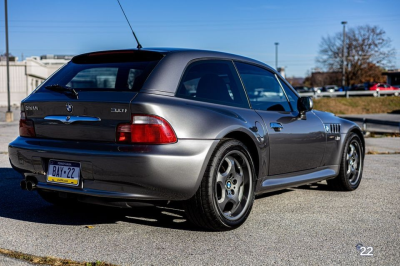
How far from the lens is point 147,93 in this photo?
12.8ft

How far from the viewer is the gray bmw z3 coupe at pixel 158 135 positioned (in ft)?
12.4

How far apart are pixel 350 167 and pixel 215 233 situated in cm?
284

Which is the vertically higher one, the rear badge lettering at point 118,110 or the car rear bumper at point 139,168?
the rear badge lettering at point 118,110

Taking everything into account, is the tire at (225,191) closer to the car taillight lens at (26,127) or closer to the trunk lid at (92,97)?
the trunk lid at (92,97)

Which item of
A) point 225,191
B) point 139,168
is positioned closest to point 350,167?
point 225,191

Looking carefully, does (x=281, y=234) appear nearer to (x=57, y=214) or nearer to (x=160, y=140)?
(x=160, y=140)

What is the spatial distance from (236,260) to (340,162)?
310 cm

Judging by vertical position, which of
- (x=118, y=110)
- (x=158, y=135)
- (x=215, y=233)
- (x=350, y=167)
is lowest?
(x=215, y=233)

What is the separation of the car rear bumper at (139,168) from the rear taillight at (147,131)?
5 cm

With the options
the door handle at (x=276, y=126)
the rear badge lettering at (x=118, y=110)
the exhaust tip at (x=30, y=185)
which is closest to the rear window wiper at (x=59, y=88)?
the rear badge lettering at (x=118, y=110)

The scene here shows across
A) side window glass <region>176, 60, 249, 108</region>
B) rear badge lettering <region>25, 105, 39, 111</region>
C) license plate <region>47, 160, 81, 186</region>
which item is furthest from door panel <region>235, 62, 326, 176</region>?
rear badge lettering <region>25, 105, 39, 111</region>

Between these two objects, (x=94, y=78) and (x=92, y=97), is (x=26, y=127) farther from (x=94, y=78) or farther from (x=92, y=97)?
(x=92, y=97)

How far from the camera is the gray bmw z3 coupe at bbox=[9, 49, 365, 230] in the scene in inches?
149

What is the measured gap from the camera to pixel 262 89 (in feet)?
17.9
